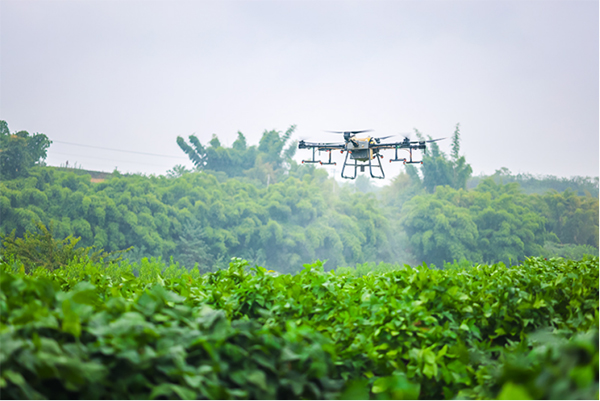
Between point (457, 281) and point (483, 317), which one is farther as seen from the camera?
point (457, 281)

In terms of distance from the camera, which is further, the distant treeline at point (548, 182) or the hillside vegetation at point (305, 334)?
the distant treeline at point (548, 182)

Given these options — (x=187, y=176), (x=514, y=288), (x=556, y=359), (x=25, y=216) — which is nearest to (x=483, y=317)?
(x=514, y=288)

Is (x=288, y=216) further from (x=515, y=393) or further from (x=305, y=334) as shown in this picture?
(x=515, y=393)

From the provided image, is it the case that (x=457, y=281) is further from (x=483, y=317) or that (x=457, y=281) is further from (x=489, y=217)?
(x=489, y=217)

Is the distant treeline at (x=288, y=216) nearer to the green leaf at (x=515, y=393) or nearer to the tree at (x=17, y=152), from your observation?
the tree at (x=17, y=152)

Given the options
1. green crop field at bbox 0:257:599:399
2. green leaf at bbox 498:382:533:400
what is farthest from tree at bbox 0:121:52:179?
green leaf at bbox 498:382:533:400

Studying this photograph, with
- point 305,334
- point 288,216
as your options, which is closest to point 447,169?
point 288,216

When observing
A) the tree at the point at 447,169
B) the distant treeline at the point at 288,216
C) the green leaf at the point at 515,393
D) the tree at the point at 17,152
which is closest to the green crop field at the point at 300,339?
the green leaf at the point at 515,393
